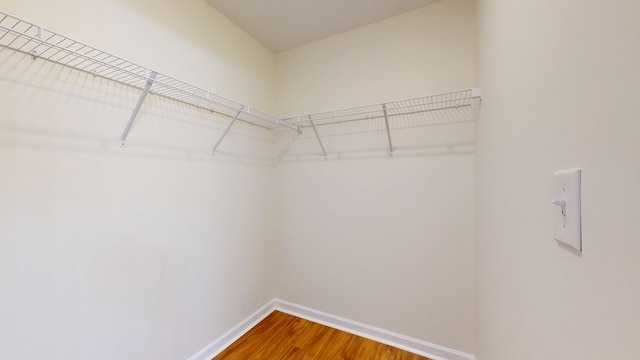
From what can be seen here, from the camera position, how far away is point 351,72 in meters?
1.99

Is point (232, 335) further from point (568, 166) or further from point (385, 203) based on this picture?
point (568, 166)

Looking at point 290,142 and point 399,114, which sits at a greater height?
point 399,114

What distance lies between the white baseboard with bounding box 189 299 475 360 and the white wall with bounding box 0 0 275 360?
8cm

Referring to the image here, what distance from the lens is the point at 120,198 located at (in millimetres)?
1238

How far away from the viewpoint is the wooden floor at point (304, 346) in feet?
5.55

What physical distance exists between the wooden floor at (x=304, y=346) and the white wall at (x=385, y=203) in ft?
0.51

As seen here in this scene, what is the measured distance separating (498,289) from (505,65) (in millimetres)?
823

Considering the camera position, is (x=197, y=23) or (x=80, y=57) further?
(x=197, y=23)

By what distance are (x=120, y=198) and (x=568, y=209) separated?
166 centimetres

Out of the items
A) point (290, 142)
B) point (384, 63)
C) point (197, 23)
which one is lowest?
point (290, 142)

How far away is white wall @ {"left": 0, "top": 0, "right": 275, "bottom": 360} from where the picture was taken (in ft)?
3.14

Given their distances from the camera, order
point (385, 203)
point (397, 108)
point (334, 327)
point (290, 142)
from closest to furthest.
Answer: point (397, 108) → point (385, 203) → point (334, 327) → point (290, 142)

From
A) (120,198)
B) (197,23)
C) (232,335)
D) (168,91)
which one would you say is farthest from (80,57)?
(232,335)

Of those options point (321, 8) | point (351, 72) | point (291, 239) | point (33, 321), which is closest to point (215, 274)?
point (291, 239)
